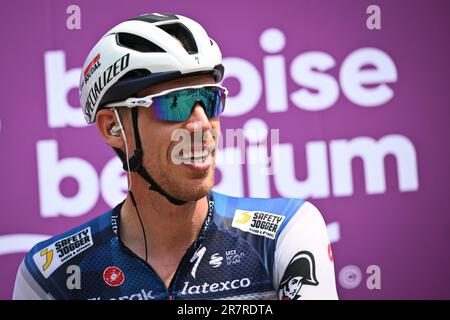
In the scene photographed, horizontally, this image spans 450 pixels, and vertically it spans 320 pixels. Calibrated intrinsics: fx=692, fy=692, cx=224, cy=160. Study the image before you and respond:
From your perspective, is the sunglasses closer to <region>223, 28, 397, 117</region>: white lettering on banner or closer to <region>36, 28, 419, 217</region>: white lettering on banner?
<region>36, 28, 419, 217</region>: white lettering on banner

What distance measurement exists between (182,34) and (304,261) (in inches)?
47.6

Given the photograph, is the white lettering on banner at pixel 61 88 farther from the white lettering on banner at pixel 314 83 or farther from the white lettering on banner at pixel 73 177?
the white lettering on banner at pixel 314 83

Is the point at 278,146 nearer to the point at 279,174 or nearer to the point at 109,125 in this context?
the point at 279,174

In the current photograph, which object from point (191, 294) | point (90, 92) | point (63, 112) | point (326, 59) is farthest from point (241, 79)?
point (191, 294)

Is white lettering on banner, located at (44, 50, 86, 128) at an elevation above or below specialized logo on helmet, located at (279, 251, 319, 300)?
above

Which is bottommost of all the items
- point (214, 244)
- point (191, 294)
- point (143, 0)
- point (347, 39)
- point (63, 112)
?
point (191, 294)

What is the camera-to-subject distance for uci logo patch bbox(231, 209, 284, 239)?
3164 mm

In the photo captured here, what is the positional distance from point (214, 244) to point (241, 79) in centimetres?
264

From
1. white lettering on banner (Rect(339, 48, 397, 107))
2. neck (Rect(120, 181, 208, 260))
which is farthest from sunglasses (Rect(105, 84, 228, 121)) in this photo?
white lettering on banner (Rect(339, 48, 397, 107))

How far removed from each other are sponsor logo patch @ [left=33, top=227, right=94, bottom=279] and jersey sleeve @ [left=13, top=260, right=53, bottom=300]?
61 mm

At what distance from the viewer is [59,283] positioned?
323 cm

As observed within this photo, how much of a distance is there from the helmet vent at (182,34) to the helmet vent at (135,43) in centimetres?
12

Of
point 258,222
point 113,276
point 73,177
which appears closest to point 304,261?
point 258,222

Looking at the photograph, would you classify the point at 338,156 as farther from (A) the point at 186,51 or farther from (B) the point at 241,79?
(A) the point at 186,51
